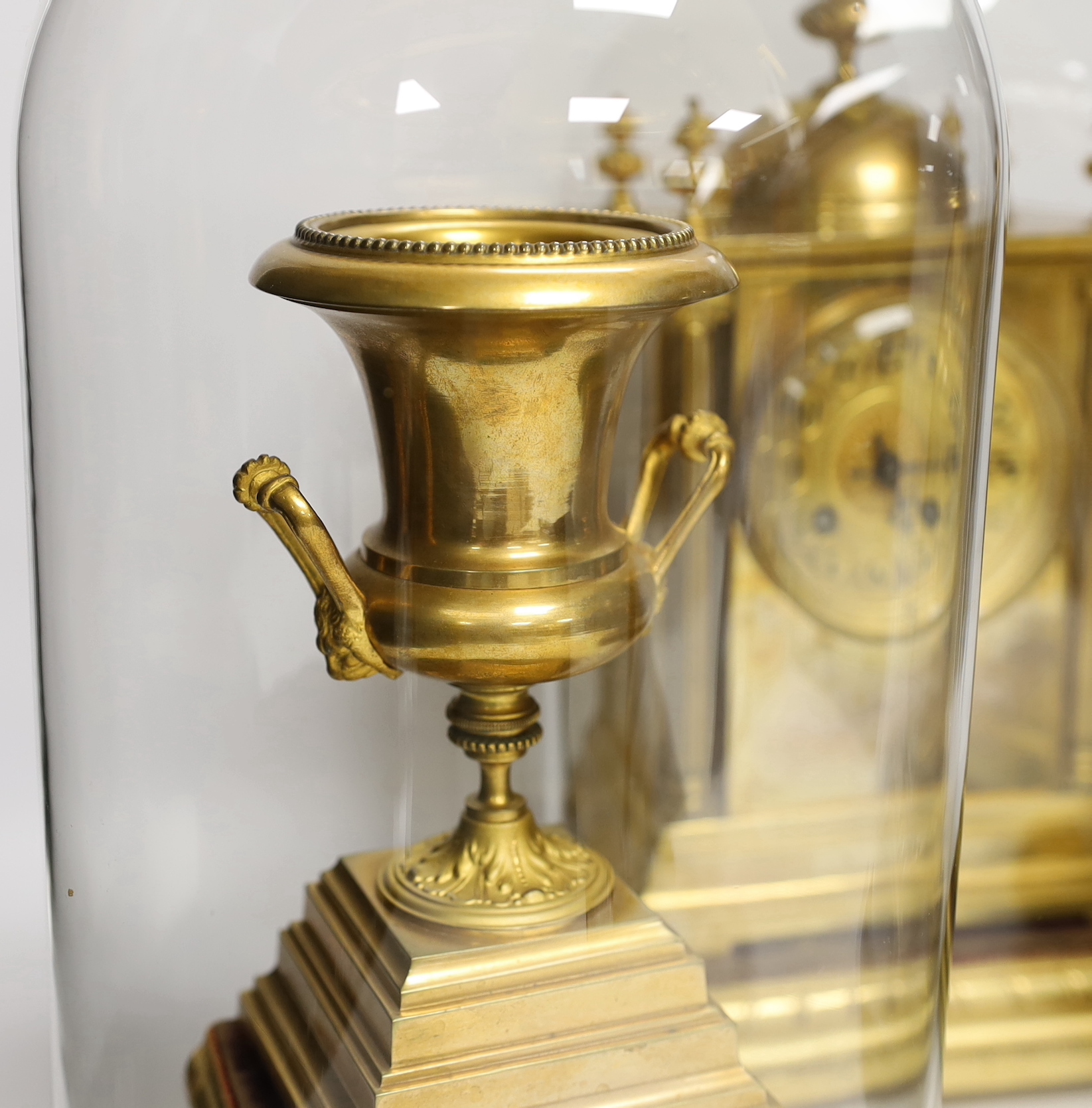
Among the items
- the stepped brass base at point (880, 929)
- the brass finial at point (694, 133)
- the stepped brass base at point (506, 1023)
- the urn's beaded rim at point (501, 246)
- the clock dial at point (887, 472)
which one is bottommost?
the stepped brass base at point (880, 929)

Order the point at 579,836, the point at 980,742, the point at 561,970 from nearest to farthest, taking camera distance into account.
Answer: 1. the point at 561,970
2. the point at 579,836
3. the point at 980,742

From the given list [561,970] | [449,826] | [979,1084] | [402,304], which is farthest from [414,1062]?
[979,1084]

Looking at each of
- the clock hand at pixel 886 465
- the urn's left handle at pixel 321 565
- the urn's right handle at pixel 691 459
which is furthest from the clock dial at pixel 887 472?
the urn's left handle at pixel 321 565

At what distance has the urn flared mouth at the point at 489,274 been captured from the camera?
32.4 inches

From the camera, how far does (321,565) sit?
93 cm

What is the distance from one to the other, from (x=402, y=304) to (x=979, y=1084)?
2.75 feet

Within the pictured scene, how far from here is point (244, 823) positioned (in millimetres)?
1101

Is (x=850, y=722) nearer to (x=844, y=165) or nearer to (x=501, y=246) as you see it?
(x=844, y=165)

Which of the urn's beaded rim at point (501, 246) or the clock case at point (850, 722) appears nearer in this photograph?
the urn's beaded rim at point (501, 246)

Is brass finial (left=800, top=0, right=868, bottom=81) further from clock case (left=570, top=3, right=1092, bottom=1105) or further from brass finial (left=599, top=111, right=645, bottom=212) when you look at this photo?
brass finial (left=599, top=111, right=645, bottom=212)

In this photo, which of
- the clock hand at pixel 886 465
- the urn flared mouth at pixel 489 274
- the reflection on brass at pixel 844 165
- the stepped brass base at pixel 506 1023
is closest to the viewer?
the urn flared mouth at pixel 489 274

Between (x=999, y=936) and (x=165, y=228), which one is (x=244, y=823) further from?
(x=999, y=936)

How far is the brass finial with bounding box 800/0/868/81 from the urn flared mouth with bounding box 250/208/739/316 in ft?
0.68

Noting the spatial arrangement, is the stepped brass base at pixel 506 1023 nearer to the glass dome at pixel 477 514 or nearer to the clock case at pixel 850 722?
the glass dome at pixel 477 514
